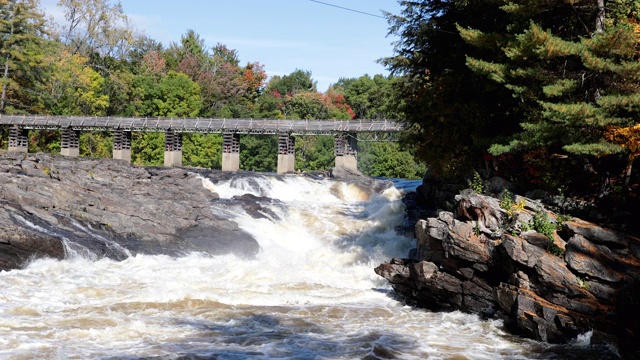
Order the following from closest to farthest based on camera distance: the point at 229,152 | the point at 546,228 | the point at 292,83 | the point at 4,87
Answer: the point at 546,228
the point at 229,152
the point at 4,87
the point at 292,83

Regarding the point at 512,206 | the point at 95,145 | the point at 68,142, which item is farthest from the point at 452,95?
the point at 95,145

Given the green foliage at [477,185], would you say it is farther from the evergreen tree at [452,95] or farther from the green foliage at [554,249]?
the green foliage at [554,249]

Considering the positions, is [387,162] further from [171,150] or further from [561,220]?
[561,220]

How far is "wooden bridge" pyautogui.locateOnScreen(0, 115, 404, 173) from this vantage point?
175 ft

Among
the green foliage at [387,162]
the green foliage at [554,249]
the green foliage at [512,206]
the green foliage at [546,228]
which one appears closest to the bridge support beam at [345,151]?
the green foliage at [387,162]

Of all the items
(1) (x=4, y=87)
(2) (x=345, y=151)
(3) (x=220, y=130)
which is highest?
(1) (x=4, y=87)

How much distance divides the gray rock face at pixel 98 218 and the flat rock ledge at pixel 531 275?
9.82 m

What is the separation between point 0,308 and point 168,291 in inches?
165

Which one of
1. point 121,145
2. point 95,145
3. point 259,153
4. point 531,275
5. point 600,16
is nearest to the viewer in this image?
point 531,275

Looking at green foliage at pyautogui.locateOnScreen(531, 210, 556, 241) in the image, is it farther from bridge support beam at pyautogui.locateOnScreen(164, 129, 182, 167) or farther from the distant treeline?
bridge support beam at pyautogui.locateOnScreen(164, 129, 182, 167)

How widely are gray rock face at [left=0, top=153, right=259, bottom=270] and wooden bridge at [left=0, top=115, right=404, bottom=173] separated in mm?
23514

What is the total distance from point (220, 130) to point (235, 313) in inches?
1630

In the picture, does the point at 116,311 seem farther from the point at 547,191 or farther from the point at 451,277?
the point at 547,191

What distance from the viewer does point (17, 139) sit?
62156 millimetres
